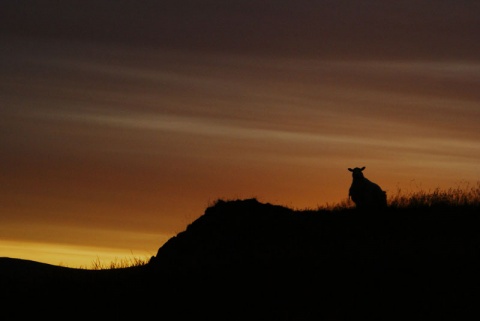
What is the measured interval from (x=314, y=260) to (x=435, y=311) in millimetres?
4084

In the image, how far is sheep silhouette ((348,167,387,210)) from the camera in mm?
27172

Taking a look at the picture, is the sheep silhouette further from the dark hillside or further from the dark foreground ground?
the dark foreground ground

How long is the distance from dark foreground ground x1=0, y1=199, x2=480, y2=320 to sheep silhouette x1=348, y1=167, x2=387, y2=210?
123 centimetres

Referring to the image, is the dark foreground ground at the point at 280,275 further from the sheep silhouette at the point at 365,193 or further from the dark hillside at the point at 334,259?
the sheep silhouette at the point at 365,193

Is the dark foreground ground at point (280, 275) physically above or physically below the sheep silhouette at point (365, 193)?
below

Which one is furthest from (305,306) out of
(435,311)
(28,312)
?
(28,312)

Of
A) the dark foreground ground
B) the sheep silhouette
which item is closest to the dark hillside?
the dark foreground ground

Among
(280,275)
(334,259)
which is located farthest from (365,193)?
(280,275)

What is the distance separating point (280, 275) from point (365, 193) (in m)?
8.57

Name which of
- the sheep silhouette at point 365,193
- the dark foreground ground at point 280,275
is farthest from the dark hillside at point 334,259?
the sheep silhouette at point 365,193

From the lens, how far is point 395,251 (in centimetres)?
2091

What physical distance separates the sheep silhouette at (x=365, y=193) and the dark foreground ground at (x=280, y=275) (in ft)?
4.05

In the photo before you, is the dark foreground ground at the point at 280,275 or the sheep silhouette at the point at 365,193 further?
the sheep silhouette at the point at 365,193

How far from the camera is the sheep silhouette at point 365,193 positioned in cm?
2717
